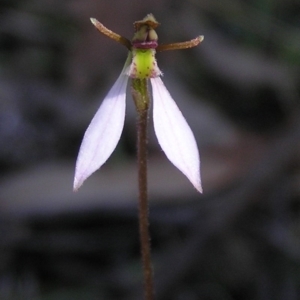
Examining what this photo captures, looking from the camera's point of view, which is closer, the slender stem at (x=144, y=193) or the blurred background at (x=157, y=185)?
the slender stem at (x=144, y=193)

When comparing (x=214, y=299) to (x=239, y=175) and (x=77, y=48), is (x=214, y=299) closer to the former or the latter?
(x=239, y=175)

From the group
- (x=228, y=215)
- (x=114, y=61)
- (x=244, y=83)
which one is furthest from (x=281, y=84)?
(x=228, y=215)

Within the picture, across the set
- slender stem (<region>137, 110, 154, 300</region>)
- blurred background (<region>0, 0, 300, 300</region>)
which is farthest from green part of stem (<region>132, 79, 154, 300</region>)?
blurred background (<region>0, 0, 300, 300</region>)

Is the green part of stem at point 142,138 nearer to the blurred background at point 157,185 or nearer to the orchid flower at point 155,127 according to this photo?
the orchid flower at point 155,127

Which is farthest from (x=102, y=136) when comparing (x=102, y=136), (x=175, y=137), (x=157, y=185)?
(x=157, y=185)

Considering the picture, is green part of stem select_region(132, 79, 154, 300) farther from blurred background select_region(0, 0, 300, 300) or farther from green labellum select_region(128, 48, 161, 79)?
blurred background select_region(0, 0, 300, 300)

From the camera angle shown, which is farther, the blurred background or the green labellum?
the blurred background

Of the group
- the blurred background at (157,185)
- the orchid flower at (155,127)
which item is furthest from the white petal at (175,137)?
the blurred background at (157,185)
